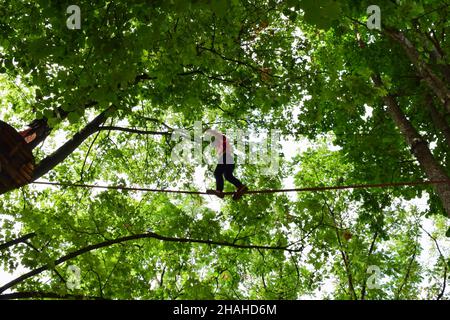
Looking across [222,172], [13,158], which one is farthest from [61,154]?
[222,172]

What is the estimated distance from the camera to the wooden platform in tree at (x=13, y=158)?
13.8 ft

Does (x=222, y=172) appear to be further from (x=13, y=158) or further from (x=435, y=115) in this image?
(x=435, y=115)

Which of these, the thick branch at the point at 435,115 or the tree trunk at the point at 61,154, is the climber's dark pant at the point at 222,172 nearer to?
the tree trunk at the point at 61,154

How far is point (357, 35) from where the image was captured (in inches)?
433

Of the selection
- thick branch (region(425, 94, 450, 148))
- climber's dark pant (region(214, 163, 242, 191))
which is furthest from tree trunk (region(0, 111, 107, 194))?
thick branch (region(425, 94, 450, 148))

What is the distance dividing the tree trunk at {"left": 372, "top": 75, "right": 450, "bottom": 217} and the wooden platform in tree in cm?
684

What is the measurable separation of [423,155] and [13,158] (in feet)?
25.4

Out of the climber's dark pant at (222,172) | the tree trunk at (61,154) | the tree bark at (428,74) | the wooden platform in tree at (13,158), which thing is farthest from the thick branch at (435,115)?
the wooden platform in tree at (13,158)

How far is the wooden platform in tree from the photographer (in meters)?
4.22

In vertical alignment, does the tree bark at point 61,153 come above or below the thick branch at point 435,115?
below

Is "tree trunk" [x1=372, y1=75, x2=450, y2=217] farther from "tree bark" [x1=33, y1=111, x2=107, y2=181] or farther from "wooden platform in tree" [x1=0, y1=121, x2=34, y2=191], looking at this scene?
"wooden platform in tree" [x1=0, y1=121, x2=34, y2=191]

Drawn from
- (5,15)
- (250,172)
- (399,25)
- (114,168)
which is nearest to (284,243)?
(250,172)

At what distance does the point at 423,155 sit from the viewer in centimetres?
821

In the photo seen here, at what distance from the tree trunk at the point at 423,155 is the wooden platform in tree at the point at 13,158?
6843 millimetres
